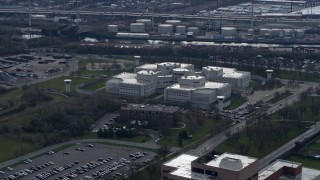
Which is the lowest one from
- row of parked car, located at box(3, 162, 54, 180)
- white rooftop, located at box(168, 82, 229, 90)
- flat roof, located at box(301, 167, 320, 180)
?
row of parked car, located at box(3, 162, 54, 180)

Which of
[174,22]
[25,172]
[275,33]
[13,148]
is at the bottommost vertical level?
[25,172]

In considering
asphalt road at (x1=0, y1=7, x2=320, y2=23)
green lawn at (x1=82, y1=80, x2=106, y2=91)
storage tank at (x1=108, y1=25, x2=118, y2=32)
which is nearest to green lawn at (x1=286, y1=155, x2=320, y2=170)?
green lawn at (x1=82, y1=80, x2=106, y2=91)

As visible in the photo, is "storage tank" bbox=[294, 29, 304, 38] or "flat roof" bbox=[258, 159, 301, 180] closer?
"flat roof" bbox=[258, 159, 301, 180]

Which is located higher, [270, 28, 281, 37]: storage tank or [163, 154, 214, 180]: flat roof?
[270, 28, 281, 37]: storage tank

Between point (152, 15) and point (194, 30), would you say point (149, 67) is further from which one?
point (152, 15)

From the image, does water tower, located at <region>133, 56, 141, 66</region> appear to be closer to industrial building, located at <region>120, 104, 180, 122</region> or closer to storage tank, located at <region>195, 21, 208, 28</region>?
industrial building, located at <region>120, 104, 180, 122</region>

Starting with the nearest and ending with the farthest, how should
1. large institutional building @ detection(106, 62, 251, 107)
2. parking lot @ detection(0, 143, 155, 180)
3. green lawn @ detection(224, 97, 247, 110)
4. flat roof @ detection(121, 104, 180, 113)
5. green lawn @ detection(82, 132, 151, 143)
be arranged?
parking lot @ detection(0, 143, 155, 180) → green lawn @ detection(82, 132, 151, 143) → flat roof @ detection(121, 104, 180, 113) → green lawn @ detection(224, 97, 247, 110) → large institutional building @ detection(106, 62, 251, 107)

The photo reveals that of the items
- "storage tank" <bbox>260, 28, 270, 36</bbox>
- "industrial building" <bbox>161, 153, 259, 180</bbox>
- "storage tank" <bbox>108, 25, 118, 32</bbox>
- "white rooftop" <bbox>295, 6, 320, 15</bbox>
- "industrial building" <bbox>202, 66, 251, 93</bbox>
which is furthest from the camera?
"white rooftop" <bbox>295, 6, 320, 15</bbox>

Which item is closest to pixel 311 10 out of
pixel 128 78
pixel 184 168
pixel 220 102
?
pixel 128 78

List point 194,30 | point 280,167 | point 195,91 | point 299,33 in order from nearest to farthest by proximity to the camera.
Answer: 1. point 280,167
2. point 195,91
3. point 299,33
4. point 194,30
